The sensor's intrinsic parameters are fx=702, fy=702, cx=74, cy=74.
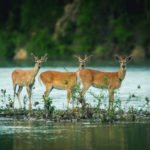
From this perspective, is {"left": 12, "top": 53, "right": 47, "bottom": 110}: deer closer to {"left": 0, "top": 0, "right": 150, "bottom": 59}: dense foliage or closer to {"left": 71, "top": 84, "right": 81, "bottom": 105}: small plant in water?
{"left": 71, "top": 84, "right": 81, "bottom": 105}: small plant in water

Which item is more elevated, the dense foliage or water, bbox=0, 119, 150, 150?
the dense foliage

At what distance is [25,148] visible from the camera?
12.0 metres

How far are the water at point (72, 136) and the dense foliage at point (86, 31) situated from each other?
44339 millimetres

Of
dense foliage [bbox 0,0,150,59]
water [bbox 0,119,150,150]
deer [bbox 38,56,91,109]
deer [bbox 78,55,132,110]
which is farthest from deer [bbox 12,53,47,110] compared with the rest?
dense foliage [bbox 0,0,150,59]

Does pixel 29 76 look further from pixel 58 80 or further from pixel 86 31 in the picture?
pixel 86 31

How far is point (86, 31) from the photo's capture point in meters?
68.0

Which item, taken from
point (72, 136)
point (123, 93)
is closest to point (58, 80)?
point (123, 93)

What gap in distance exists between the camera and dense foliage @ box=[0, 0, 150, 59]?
2462 inches

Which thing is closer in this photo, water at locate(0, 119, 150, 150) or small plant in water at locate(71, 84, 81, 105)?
water at locate(0, 119, 150, 150)

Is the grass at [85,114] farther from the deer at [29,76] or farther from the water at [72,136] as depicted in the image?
the deer at [29,76]

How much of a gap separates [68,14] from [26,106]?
5473 centimetres

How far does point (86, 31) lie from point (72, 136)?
55.0m

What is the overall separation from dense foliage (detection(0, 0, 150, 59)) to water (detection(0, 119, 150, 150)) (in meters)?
44.3

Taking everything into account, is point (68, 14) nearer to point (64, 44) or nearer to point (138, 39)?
point (64, 44)
